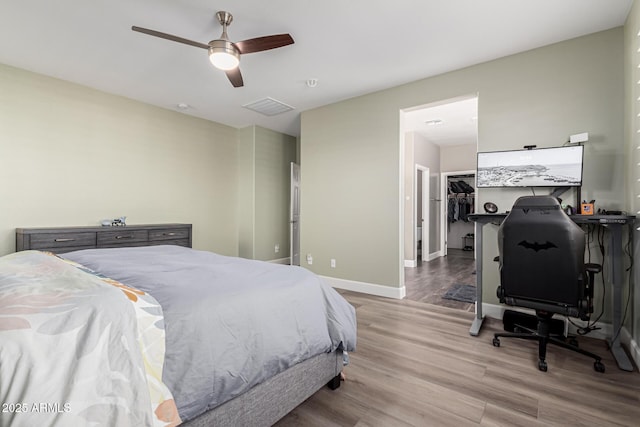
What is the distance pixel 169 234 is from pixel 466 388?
13.1 ft

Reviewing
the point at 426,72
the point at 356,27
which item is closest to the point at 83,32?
the point at 356,27

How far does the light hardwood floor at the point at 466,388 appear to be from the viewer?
5.28 feet

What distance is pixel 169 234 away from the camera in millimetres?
4270

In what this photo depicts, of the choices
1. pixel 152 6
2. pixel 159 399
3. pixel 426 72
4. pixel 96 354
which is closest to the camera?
pixel 96 354

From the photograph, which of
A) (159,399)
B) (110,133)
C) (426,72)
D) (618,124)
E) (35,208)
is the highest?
(426,72)

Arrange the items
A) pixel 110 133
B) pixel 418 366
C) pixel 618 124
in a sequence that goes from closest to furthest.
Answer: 1. pixel 418 366
2. pixel 618 124
3. pixel 110 133

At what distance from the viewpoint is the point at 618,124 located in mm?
2553

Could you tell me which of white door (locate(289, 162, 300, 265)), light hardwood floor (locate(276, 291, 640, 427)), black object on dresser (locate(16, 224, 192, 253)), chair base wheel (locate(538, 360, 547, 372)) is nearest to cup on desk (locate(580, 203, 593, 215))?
light hardwood floor (locate(276, 291, 640, 427))

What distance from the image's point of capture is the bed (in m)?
0.78

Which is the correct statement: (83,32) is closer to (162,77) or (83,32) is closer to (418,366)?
(162,77)

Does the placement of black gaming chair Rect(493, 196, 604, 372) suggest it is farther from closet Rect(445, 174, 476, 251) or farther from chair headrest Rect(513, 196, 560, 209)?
closet Rect(445, 174, 476, 251)

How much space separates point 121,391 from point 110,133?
168 inches

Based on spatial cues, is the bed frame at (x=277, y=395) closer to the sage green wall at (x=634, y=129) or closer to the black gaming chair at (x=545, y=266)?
the black gaming chair at (x=545, y=266)

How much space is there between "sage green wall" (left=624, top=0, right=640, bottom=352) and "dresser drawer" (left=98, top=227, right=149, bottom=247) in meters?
4.99
